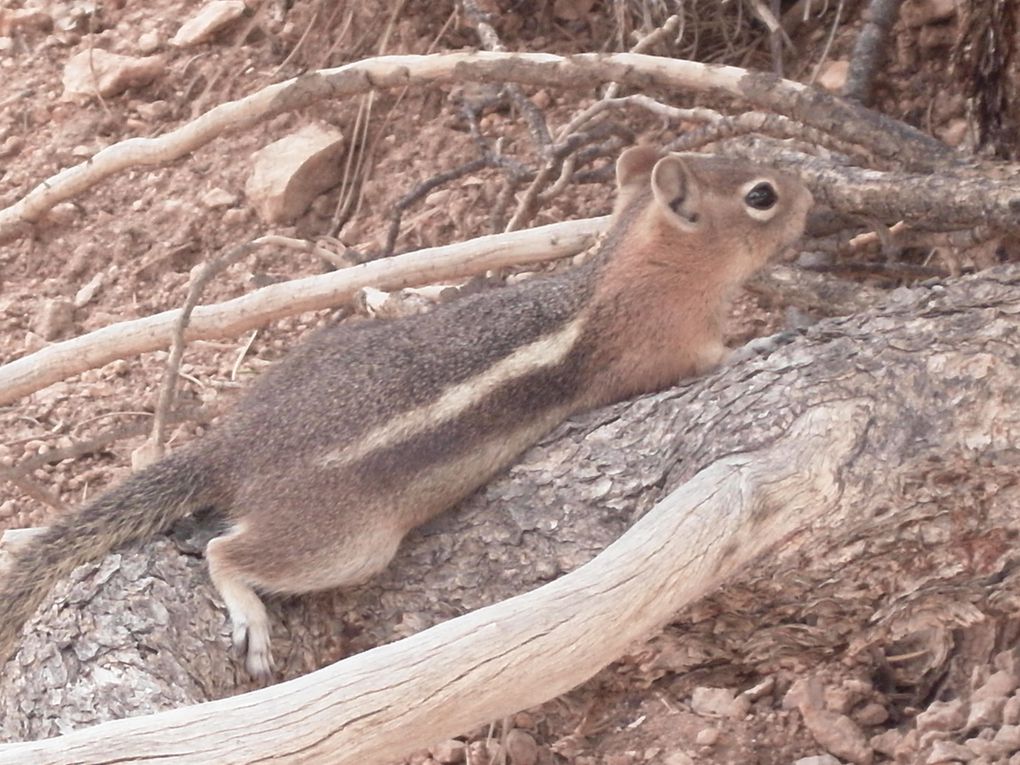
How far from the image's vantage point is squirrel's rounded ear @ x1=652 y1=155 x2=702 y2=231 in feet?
12.5

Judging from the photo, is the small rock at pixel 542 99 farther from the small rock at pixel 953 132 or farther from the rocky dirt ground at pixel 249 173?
the small rock at pixel 953 132

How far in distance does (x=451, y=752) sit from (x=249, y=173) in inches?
115

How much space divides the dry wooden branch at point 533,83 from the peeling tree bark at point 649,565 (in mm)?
1079

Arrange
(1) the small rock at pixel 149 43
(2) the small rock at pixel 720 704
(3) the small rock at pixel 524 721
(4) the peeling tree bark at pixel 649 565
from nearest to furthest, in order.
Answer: (4) the peeling tree bark at pixel 649 565 < (2) the small rock at pixel 720 704 < (3) the small rock at pixel 524 721 < (1) the small rock at pixel 149 43

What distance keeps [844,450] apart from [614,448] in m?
0.53

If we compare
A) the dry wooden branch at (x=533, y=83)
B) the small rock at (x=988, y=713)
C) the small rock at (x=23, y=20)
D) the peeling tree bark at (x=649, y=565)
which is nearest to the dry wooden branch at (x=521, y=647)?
the peeling tree bark at (x=649, y=565)

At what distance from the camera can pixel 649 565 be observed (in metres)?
2.59

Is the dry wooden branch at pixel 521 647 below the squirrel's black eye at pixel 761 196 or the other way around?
below

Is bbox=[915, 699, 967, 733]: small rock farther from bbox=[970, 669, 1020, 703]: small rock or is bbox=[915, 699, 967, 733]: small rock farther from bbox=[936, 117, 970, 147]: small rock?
bbox=[936, 117, 970, 147]: small rock

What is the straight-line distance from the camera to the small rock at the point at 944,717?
13.3 feet

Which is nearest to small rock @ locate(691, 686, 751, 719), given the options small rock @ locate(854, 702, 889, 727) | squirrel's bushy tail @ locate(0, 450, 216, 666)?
small rock @ locate(854, 702, 889, 727)

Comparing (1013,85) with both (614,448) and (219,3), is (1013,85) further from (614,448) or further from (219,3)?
(219,3)

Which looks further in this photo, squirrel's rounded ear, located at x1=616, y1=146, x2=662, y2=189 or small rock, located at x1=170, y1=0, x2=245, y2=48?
small rock, located at x1=170, y1=0, x2=245, y2=48

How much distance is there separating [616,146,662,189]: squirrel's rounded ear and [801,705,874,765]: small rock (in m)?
1.69
